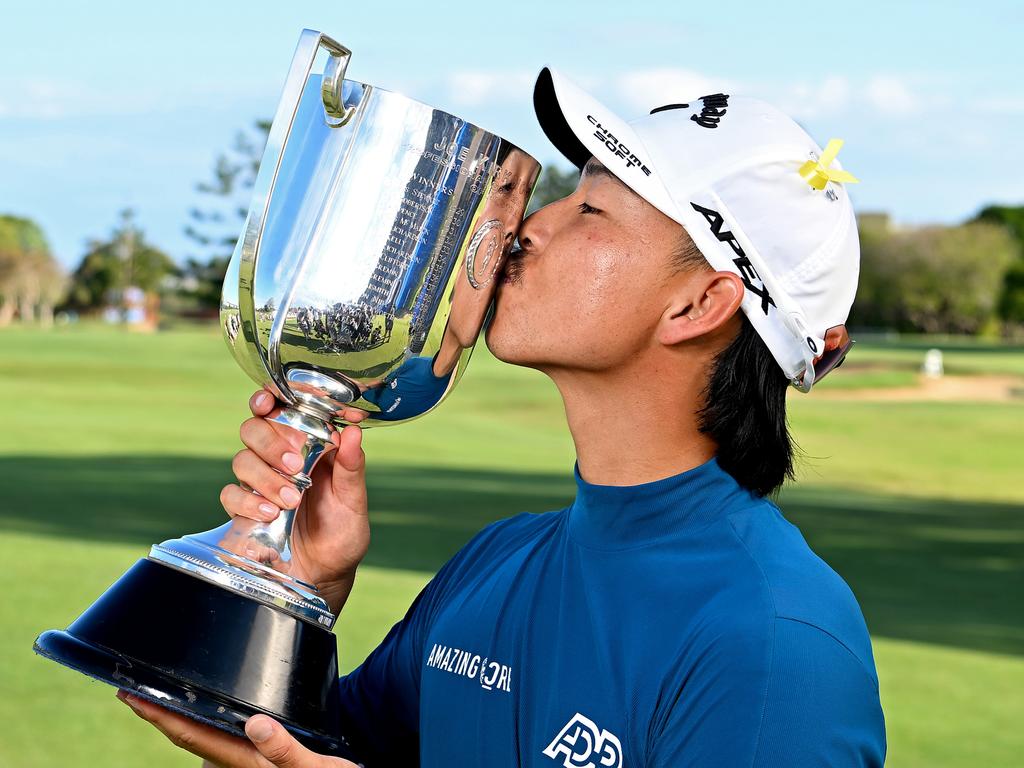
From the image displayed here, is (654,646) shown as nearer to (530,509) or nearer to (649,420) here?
(649,420)

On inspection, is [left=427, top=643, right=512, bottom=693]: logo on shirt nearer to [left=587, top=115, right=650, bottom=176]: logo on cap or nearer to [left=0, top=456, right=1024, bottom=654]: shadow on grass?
[left=587, top=115, right=650, bottom=176]: logo on cap

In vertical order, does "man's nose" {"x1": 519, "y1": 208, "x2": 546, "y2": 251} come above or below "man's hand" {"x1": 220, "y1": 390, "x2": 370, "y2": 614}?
above

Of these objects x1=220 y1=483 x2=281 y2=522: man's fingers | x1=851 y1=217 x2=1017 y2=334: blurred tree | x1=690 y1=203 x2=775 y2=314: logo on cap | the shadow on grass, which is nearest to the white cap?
x1=690 y1=203 x2=775 y2=314: logo on cap

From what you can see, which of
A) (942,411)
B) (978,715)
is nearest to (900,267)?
(942,411)

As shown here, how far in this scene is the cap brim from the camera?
6.51 ft

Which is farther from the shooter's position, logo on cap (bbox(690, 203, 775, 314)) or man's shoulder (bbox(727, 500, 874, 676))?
logo on cap (bbox(690, 203, 775, 314))

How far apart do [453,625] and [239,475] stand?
1.29 ft

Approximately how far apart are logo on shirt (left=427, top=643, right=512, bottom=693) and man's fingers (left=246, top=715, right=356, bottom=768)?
0.89ft

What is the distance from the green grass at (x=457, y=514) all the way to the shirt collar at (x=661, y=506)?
2336 millimetres

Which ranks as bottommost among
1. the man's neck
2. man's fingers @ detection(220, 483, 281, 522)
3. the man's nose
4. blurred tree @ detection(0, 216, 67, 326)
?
blurred tree @ detection(0, 216, 67, 326)

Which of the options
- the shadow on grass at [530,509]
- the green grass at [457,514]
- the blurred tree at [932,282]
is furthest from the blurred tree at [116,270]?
the shadow on grass at [530,509]

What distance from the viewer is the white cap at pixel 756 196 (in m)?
1.98

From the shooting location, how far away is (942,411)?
86.0 ft

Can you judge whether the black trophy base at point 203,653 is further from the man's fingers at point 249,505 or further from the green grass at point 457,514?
the green grass at point 457,514
